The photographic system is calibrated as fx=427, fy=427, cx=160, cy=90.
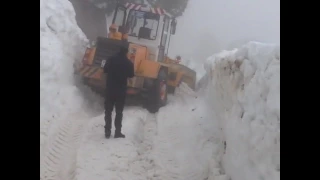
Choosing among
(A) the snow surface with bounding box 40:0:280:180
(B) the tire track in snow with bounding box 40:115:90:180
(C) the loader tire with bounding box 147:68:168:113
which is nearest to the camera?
(A) the snow surface with bounding box 40:0:280:180

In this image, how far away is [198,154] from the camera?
6758 millimetres

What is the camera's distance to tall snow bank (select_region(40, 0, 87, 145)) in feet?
26.8

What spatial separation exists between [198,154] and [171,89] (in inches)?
199

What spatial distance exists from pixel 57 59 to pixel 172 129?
10.3 ft

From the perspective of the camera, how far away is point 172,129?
8.38m

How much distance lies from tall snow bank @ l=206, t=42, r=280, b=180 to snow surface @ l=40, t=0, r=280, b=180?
0.01m

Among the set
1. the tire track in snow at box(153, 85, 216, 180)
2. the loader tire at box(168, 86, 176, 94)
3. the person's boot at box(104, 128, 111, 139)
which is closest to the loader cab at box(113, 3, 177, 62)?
the loader tire at box(168, 86, 176, 94)

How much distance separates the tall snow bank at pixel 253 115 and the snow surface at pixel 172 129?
0.03ft

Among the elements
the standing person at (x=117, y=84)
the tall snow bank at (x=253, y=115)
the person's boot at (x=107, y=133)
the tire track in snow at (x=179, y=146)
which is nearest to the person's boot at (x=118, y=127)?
the standing person at (x=117, y=84)

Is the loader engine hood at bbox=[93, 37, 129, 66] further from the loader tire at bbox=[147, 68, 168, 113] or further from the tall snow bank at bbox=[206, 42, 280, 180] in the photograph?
the tall snow bank at bbox=[206, 42, 280, 180]
